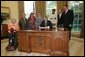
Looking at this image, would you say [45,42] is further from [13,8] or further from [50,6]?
[13,8]

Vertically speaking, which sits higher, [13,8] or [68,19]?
[13,8]

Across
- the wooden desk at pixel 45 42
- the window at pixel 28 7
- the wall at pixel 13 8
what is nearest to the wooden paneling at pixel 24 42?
the wooden desk at pixel 45 42

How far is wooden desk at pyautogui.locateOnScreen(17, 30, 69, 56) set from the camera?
5121 mm

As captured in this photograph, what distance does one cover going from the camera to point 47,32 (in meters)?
5.27

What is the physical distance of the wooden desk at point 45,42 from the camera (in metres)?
5.12

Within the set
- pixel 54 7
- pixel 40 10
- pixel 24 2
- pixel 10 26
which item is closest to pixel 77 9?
pixel 54 7

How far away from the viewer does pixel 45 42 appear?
5.37 meters

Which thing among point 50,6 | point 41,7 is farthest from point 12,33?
point 50,6

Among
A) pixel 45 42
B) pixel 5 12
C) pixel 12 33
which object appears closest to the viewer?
pixel 45 42

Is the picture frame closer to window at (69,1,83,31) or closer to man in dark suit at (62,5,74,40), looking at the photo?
window at (69,1,83,31)

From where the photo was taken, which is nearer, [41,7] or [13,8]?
[41,7]

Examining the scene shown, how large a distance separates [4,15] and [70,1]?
3.22 metres

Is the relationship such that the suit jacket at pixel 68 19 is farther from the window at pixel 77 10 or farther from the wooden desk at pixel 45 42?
the window at pixel 77 10

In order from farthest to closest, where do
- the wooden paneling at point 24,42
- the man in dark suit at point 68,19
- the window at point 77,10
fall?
the window at point 77,10 < the man in dark suit at point 68,19 < the wooden paneling at point 24,42
